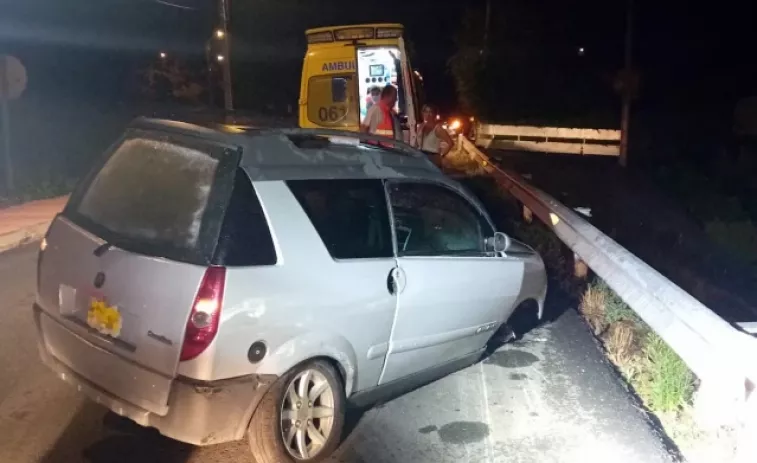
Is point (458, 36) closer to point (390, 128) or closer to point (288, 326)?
point (390, 128)

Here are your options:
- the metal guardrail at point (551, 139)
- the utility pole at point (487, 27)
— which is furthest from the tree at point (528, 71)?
the metal guardrail at point (551, 139)

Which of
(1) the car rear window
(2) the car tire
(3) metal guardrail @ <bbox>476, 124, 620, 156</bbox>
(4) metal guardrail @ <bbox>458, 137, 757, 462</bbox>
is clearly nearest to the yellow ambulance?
(4) metal guardrail @ <bbox>458, 137, 757, 462</bbox>

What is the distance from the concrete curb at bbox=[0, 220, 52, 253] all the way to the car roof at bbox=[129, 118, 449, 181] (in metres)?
6.40

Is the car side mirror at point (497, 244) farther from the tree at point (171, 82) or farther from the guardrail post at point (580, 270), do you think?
the tree at point (171, 82)

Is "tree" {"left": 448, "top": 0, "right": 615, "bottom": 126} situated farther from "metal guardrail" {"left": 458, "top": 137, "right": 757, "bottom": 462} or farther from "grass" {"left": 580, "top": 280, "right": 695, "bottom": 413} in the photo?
"metal guardrail" {"left": 458, "top": 137, "right": 757, "bottom": 462}

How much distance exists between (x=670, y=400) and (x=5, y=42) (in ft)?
85.3

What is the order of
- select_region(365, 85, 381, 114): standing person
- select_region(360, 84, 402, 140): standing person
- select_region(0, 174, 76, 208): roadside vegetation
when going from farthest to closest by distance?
select_region(365, 85, 381, 114): standing person → select_region(0, 174, 76, 208): roadside vegetation → select_region(360, 84, 402, 140): standing person

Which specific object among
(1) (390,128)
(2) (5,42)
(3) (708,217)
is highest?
(2) (5,42)

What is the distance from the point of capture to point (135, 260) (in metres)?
4.14

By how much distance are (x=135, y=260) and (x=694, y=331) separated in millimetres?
3090

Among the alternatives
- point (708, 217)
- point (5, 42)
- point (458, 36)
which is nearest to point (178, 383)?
point (708, 217)

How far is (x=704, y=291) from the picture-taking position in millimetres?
8898

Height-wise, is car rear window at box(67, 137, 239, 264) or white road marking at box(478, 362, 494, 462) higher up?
car rear window at box(67, 137, 239, 264)

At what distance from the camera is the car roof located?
4348 millimetres
